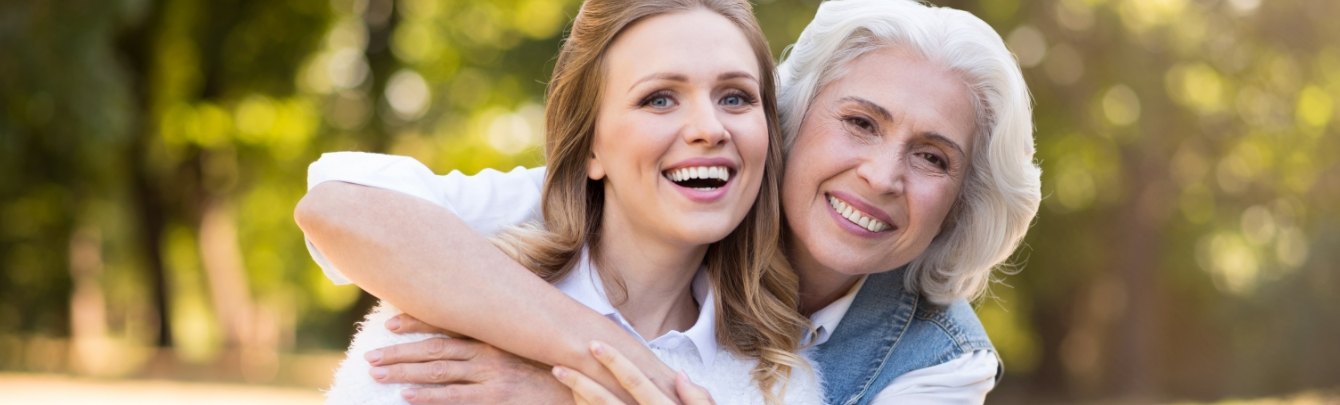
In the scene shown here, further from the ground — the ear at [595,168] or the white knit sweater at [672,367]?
the ear at [595,168]

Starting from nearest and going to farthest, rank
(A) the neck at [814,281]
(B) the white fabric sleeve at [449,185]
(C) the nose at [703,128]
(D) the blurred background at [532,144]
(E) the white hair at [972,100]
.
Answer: (C) the nose at [703,128] < (B) the white fabric sleeve at [449,185] < (E) the white hair at [972,100] < (A) the neck at [814,281] < (D) the blurred background at [532,144]

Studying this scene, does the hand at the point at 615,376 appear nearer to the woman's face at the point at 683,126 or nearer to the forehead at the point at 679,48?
the woman's face at the point at 683,126

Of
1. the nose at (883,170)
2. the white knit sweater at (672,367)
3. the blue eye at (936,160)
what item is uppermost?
the nose at (883,170)

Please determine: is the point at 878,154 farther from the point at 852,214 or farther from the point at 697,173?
the point at 697,173

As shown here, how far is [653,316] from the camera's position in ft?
10.3

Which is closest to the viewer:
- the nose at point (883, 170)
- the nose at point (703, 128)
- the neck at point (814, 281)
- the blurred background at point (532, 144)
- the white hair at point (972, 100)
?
the nose at point (703, 128)

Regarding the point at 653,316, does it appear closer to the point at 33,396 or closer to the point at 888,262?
the point at 888,262

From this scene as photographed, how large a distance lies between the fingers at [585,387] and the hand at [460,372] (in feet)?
0.25

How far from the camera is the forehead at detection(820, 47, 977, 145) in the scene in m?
3.26

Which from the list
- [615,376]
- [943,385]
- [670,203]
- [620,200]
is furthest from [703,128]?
[943,385]

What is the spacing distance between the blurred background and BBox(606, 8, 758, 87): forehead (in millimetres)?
8819

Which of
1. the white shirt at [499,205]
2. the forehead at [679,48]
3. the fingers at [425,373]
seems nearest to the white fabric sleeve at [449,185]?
the white shirt at [499,205]

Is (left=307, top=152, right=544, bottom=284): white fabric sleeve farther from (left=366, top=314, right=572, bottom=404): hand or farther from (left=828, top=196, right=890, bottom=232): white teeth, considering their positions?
(left=828, top=196, right=890, bottom=232): white teeth

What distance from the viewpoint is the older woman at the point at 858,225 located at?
9.49 ft
